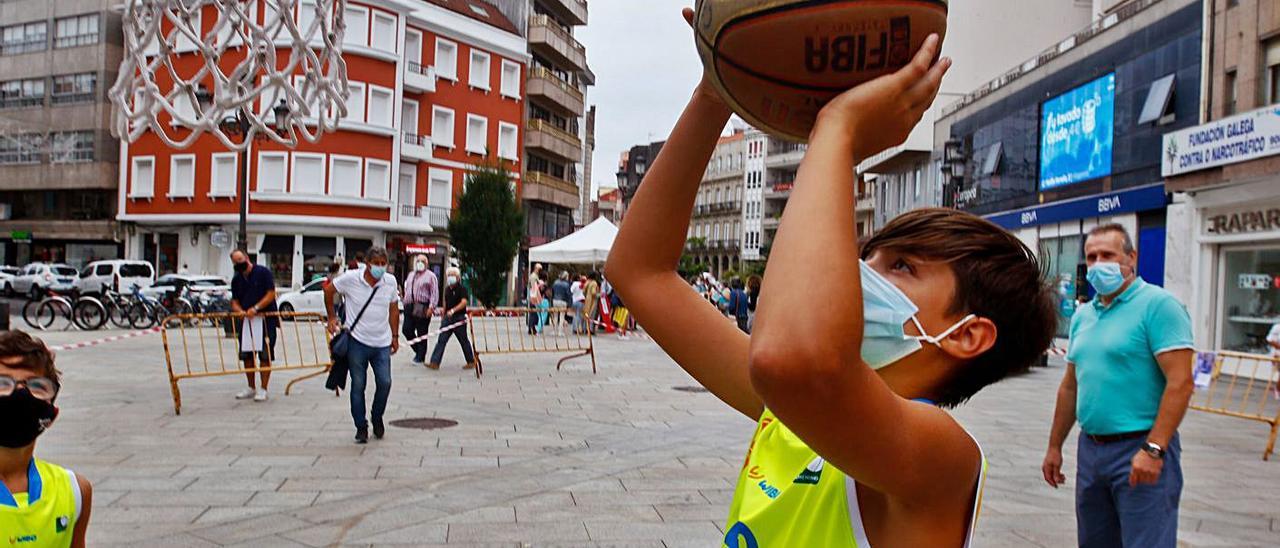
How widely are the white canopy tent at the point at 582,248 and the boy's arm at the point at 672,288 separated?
80.3ft

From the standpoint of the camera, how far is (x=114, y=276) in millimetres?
33438

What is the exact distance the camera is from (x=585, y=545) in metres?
5.37

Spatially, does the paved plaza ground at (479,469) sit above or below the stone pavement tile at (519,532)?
below

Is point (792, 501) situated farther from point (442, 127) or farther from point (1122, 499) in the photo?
point (442, 127)

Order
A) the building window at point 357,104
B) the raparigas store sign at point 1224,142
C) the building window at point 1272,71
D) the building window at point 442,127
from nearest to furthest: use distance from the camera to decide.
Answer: the raparigas store sign at point 1224,142
the building window at point 1272,71
the building window at point 357,104
the building window at point 442,127

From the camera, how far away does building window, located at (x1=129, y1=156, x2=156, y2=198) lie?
4375 cm

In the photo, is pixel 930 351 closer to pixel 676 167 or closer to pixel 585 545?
pixel 676 167

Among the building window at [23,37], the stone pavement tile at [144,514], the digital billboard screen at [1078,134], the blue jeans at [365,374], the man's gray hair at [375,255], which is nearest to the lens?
the stone pavement tile at [144,514]

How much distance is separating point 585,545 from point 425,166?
1675 inches

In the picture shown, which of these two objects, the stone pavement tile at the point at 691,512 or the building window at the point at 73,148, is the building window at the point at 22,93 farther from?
the stone pavement tile at the point at 691,512

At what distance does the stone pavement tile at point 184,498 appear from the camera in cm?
612

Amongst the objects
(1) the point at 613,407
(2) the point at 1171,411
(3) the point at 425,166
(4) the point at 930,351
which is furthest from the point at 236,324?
(3) the point at 425,166

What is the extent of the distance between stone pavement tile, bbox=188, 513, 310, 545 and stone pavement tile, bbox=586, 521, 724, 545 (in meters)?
1.81

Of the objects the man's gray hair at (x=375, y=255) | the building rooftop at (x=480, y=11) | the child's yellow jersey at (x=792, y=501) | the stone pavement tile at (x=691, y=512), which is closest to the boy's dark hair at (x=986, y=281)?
the child's yellow jersey at (x=792, y=501)
